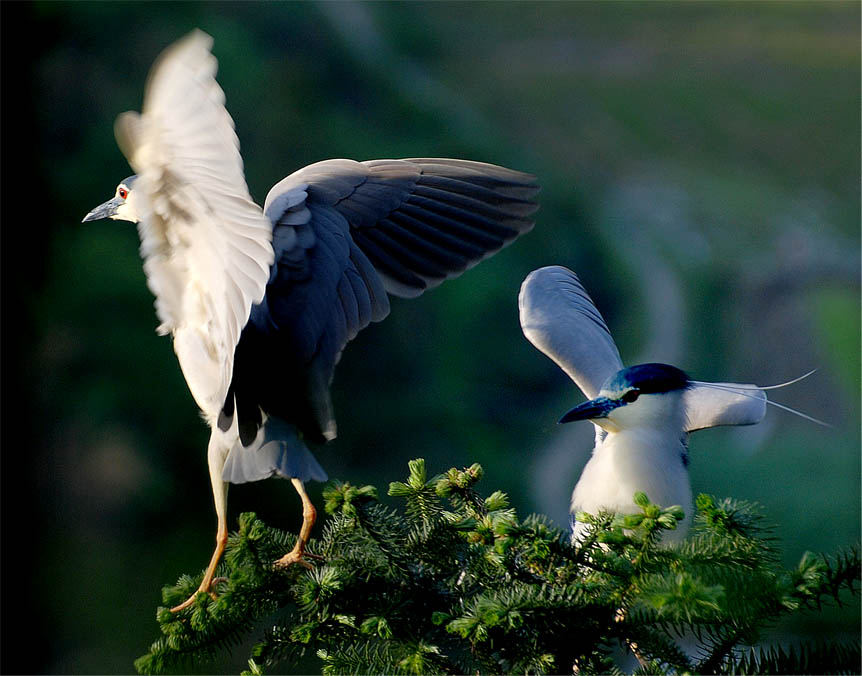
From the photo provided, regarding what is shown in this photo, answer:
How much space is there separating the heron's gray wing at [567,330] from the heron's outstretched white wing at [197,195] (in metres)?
0.32

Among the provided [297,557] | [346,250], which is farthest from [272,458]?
[346,250]

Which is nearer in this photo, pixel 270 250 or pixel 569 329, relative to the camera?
pixel 270 250

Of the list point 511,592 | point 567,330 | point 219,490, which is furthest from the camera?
point 567,330

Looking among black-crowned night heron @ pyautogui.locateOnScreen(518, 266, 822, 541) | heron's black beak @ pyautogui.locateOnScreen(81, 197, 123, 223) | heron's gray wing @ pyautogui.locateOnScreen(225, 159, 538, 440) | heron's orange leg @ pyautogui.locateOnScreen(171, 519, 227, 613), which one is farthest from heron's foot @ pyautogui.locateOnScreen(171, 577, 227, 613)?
heron's black beak @ pyautogui.locateOnScreen(81, 197, 123, 223)

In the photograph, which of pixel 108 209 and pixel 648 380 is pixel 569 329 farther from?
pixel 108 209

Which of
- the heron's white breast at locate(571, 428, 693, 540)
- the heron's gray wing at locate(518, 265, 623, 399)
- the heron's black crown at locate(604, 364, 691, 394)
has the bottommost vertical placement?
the heron's white breast at locate(571, 428, 693, 540)

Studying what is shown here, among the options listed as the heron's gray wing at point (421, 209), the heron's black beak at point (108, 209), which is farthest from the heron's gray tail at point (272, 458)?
the heron's black beak at point (108, 209)

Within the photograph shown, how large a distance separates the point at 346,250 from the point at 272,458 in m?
0.20

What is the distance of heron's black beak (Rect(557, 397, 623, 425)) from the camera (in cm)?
73

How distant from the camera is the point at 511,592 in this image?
540 mm

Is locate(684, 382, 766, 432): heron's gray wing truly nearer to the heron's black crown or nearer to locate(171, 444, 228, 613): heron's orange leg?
the heron's black crown

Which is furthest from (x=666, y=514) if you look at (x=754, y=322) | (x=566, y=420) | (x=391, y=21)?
(x=391, y=21)

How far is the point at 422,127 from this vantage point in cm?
249

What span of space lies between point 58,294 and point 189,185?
5.79ft
